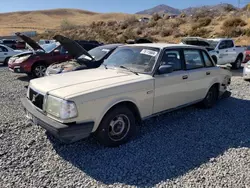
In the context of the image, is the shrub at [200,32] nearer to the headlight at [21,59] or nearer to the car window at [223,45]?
the car window at [223,45]

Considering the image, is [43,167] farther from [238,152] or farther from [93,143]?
[238,152]

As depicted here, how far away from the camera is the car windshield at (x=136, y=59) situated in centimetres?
448

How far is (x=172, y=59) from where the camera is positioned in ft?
15.9

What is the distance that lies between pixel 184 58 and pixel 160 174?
264 centimetres

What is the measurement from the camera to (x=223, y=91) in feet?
20.6

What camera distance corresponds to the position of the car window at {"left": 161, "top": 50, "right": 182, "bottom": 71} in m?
4.63

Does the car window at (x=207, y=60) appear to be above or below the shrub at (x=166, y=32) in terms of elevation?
below

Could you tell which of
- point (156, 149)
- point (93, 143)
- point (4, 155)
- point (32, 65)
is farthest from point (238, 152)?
point (32, 65)

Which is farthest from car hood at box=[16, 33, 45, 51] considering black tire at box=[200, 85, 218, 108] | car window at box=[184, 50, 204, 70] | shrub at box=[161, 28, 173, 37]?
shrub at box=[161, 28, 173, 37]

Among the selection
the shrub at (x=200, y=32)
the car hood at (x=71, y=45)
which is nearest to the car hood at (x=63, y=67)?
the car hood at (x=71, y=45)

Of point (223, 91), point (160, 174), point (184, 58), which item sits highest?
point (184, 58)

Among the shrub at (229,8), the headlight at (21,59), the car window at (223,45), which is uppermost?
the shrub at (229,8)

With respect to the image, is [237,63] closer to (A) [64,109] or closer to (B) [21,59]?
(B) [21,59]

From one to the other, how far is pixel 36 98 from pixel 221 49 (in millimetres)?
10055
